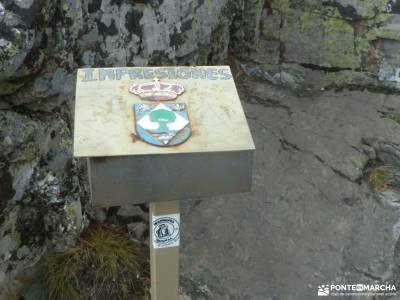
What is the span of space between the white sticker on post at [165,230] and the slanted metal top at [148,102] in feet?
0.96

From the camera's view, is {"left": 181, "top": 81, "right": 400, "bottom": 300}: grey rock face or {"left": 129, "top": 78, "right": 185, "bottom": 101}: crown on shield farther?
Answer: {"left": 181, "top": 81, "right": 400, "bottom": 300}: grey rock face

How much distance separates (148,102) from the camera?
1793 millimetres

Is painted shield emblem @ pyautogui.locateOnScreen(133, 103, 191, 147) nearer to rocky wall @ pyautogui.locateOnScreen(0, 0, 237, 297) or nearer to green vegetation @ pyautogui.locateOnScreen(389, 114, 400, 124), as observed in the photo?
rocky wall @ pyautogui.locateOnScreen(0, 0, 237, 297)

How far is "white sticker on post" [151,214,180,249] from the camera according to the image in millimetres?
1792

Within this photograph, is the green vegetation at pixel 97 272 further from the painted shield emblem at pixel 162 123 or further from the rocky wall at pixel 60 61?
the painted shield emblem at pixel 162 123

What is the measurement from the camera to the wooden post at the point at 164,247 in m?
1.78

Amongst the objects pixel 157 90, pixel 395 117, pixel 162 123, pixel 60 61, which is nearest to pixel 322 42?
pixel 395 117

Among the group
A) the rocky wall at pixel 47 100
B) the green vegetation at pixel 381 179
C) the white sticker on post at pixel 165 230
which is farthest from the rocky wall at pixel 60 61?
the green vegetation at pixel 381 179

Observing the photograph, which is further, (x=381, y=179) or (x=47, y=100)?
(x=381, y=179)

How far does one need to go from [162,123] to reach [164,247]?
441 millimetres

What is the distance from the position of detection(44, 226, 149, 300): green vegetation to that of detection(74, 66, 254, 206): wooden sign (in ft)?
2.98

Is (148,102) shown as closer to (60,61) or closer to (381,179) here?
(60,61)

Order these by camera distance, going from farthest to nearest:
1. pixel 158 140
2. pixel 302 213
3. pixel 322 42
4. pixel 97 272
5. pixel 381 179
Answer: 1. pixel 322 42
2. pixel 381 179
3. pixel 302 213
4. pixel 97 272
5. pixel 158 140

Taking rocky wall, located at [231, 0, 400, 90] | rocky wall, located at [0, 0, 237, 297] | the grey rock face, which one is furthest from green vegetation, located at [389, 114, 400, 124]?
rocky wall, located at [0, 0, 237, 297]
